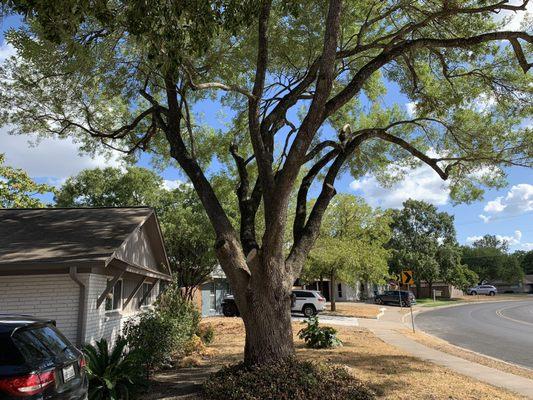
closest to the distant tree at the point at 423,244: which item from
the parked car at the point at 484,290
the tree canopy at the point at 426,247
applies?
the tree canopy at the point at 426,247

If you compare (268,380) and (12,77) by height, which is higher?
(12,77)

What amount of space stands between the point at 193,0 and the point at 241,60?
6216 millimetres

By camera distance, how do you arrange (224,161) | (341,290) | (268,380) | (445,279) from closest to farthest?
(268,380), (224,161), (341,290), (445,279)

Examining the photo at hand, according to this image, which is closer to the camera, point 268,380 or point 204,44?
point 204,44

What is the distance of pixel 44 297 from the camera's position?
30.9ft

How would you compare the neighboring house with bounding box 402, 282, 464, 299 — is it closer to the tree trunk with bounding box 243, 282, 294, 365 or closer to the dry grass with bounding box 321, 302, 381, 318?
the dry grass with bounding box 321, 302, 381, 318

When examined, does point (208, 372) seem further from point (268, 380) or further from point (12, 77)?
point (12, 77)

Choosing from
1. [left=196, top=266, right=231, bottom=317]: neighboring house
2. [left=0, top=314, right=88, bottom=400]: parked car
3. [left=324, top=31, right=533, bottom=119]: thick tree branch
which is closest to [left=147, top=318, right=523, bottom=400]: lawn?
[left=0, top=314, right=88, bottom=400]: parked car

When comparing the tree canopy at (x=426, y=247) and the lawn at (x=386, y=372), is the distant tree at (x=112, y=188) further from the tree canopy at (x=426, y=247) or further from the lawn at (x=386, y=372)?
the tree canopy at (x=426, y=247)

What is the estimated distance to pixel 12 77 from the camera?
478 inches

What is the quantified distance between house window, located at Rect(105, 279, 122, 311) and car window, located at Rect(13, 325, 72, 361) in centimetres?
561

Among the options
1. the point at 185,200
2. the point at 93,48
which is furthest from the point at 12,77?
the point at 185,200

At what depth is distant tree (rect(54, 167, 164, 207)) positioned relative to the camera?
113 feet

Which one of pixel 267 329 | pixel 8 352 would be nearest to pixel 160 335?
pixel 267 329
